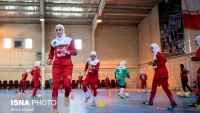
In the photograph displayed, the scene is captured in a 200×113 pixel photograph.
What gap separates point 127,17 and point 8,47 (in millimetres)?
15123

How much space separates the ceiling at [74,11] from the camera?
20172 mm

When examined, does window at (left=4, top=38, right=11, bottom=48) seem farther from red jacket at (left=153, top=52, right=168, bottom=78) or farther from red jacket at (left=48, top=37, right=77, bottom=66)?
red jacket at (left=153, top=52, right=168, bottom=78)

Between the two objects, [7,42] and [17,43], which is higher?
[7,42]

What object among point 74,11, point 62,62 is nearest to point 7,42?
point 74,11

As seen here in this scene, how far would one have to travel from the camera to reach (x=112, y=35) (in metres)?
26.3

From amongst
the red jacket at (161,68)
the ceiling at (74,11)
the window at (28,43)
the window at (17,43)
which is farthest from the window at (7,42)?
the red jacket at (161,68)

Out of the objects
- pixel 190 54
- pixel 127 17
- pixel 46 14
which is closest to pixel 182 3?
pixel 190 54

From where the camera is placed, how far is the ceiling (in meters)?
20.2

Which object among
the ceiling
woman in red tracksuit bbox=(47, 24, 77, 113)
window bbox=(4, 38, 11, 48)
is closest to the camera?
woman in red tracksuit bbox=(47, 24, 77, 113)

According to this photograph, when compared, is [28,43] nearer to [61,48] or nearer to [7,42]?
[7,42]

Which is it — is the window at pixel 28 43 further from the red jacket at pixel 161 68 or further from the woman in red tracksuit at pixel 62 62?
the woman in red tracksuit at pixel 62 62

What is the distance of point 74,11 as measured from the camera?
2191 centimetres

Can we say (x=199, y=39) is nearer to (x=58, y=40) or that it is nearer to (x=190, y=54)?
(x=58, y=40)

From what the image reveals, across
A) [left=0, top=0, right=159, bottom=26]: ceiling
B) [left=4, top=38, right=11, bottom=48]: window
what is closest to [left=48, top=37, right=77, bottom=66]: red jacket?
[left=0, top=0, right=159, bottom=26]: ceiling
